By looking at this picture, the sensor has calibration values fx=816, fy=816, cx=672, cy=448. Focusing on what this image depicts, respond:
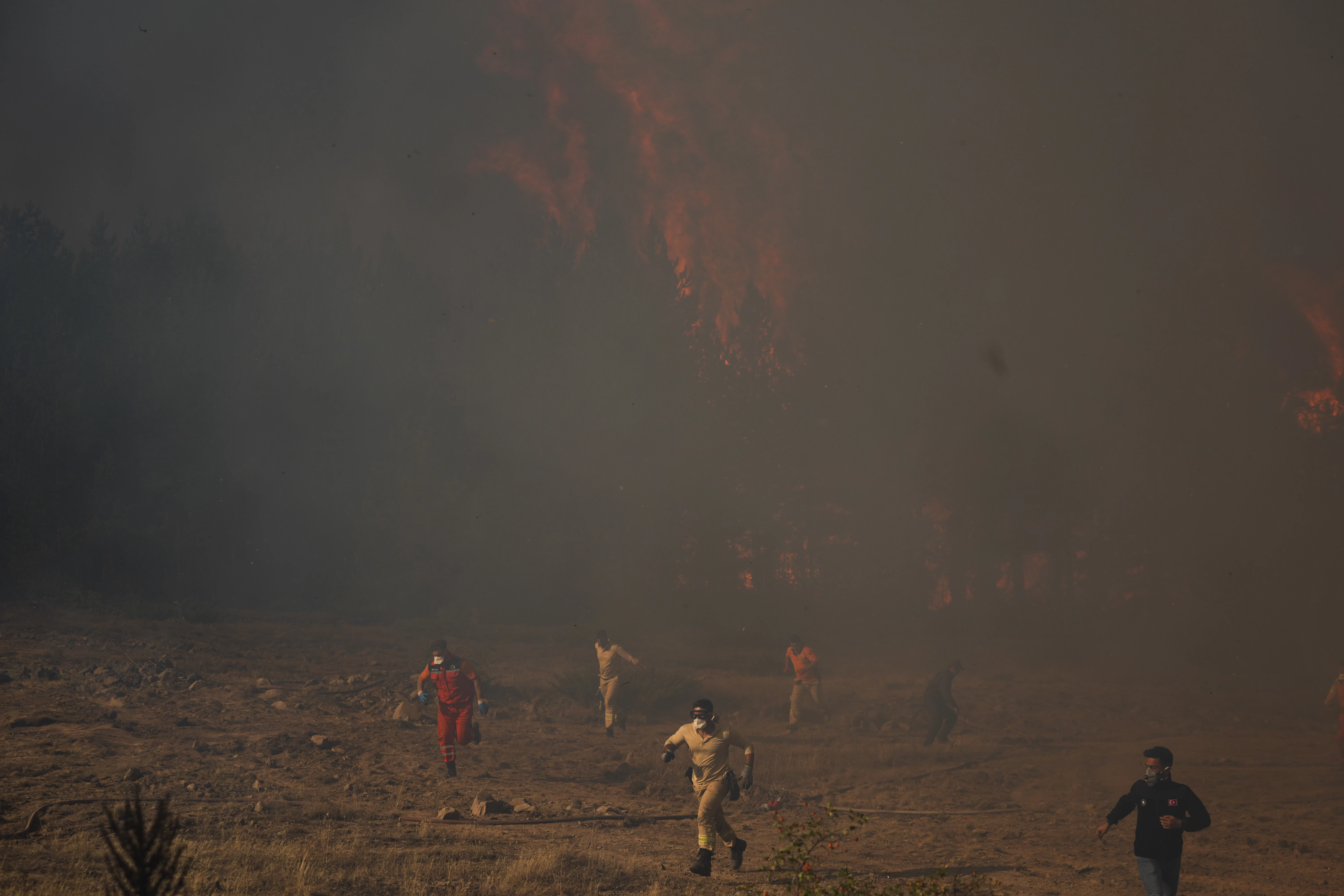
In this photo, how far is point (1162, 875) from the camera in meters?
7.97

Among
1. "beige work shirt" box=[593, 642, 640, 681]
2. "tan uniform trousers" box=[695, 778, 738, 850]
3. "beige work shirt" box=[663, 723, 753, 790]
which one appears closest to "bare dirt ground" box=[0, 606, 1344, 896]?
"tan uniform trousers" box=[695, 778, 738, 850]

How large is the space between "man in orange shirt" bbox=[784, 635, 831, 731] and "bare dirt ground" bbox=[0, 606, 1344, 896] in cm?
48

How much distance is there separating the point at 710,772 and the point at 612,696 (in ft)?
29.0

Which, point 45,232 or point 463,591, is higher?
point 45,232

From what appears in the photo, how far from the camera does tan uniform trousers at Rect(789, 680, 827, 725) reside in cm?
1903

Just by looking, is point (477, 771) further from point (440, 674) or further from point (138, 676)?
point (138, 676)

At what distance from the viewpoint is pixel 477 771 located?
14.2 m

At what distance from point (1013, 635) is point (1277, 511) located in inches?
492

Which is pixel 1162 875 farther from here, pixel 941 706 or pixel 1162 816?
pixel 941 706

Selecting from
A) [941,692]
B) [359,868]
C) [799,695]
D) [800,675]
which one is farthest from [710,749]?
[799,695]

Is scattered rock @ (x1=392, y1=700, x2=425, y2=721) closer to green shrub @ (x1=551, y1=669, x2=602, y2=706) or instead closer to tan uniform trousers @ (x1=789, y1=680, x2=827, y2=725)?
green shrub @ (x1=551, y1=669, x2=602, y2=706)

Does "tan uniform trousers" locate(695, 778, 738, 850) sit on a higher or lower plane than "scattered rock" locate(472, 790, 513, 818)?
higher

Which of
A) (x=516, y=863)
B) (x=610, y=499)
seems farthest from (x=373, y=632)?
(x=516, y=863)

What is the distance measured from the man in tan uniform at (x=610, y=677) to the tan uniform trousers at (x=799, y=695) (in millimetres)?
4039
